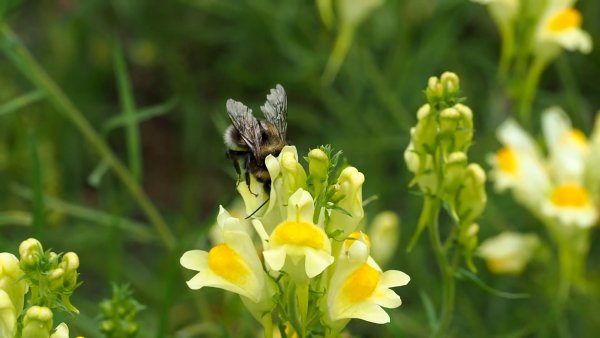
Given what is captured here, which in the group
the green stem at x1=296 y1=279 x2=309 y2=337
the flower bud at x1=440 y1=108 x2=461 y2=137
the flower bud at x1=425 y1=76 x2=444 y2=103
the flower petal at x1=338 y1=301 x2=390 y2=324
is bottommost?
the flower petal at x1=338 y1=301 x2=390 y2=324

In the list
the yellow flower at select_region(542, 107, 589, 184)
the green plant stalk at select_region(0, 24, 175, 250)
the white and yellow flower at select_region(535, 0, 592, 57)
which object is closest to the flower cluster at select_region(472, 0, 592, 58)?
the white and yellow flower at select_region(535, 0, 592, 57)

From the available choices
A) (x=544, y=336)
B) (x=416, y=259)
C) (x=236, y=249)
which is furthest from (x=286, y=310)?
(x=416, y=259)

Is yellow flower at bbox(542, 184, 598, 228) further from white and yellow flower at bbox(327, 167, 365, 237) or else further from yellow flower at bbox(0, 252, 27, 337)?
yellow flower at bbox(0, 252, 27, 337)

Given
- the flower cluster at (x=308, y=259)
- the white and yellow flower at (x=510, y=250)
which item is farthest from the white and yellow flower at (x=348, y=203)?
the white and yellow flower at (x=510, y=250)

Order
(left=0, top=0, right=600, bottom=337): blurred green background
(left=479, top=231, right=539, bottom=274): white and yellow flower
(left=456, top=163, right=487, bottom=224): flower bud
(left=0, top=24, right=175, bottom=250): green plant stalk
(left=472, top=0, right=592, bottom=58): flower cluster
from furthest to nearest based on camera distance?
(left=0, top=0, right=600, bottom=337): blurred green background < (left=479, top=231, right=539, bottom=274): white and yellow flower < (left=472, top=0, right=592, bottom=58): flower cluster < (left=0, top=24, right=175, bottom=250): green plant stalk < (left=456, top=163, right=487, bottom=224): flower bud

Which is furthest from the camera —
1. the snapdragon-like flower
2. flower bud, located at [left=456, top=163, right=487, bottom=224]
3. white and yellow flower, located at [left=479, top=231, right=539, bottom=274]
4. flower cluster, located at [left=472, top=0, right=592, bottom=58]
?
white and yellow flower, located at [left=479, top=231, right=539, bottom=274]

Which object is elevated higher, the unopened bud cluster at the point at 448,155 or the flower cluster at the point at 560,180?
the flower cluster at the point at 560,180

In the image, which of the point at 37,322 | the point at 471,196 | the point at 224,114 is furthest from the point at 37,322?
the point at 224,114

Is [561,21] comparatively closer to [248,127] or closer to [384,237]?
[384,237]

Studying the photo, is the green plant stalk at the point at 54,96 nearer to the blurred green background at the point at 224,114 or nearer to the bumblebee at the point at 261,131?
the blurred green background at the point at 224,114
